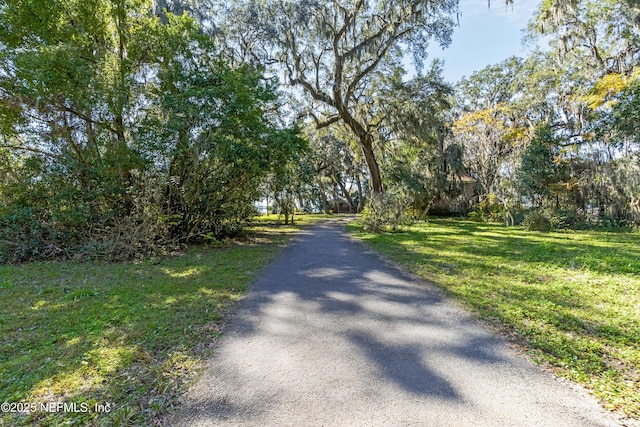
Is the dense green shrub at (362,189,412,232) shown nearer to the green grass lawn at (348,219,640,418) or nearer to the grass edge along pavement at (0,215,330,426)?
the green grass lawn at (348,219,640,418)

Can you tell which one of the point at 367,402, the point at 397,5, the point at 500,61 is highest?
the point at 500,61

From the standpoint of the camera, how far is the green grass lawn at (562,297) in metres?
2.56

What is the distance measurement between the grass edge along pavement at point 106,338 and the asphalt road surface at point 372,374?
0.32m

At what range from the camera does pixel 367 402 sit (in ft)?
7.13

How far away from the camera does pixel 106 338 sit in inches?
129

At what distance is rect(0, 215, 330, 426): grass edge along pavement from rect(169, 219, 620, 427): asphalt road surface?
1.05 feet

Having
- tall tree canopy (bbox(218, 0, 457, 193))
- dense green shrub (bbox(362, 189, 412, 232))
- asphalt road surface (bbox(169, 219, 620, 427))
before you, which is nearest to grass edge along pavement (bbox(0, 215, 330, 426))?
asphalt road surface (bbox(169, 219, 620, 427))

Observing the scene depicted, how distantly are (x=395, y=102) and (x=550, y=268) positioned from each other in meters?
12.2

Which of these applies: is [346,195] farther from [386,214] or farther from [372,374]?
[372,374]

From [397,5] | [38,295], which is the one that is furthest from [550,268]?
[397,5]

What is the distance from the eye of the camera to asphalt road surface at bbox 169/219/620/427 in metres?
2.04

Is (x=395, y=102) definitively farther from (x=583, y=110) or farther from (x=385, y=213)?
(x=583, y=110)

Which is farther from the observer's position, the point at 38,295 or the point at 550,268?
the point at 550,268

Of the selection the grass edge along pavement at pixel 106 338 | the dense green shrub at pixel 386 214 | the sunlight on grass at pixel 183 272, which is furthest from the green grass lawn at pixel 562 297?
the sunlight on grass at pixel 183 272
